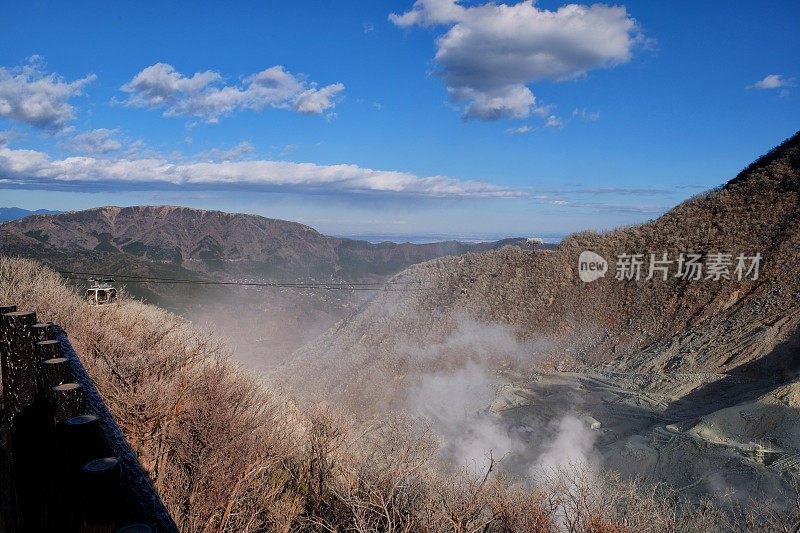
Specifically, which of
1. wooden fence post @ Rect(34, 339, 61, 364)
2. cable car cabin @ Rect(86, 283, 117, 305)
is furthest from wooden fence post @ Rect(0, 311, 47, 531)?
cable car cabin @ Rect(86, 283, 117, 305)

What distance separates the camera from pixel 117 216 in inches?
4980

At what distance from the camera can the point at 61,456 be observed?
1.42m

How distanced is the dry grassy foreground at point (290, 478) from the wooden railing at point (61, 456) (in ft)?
24.3

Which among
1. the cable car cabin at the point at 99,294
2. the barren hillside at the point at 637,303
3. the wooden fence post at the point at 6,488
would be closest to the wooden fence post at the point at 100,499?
the wooden fence post at the point at 6,488

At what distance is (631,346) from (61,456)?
93.7 feet

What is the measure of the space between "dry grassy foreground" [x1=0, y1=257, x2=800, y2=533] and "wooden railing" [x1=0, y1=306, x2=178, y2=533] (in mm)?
7393

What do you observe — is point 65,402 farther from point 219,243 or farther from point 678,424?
point 219,243

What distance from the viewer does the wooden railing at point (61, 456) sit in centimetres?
110

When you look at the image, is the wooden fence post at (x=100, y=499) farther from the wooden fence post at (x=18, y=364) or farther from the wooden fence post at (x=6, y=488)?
the wooden fence post at (x=6, y=488)

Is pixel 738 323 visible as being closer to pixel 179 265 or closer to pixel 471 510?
pixel 471 510

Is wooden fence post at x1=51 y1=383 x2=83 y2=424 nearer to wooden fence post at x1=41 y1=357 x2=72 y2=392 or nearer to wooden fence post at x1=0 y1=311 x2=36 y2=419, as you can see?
wooden fence post at x1=41 y1=357 x2=72 y2=392

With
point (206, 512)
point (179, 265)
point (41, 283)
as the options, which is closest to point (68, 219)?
point (179, 265)

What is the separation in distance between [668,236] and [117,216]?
458 ft

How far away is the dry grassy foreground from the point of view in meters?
9.75
